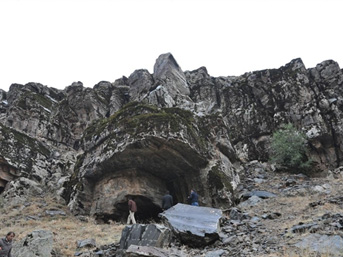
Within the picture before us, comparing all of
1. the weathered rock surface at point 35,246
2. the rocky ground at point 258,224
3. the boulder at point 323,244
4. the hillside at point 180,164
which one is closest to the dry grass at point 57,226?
the rocky ground at point 258,224

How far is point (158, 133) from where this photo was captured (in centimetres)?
1847

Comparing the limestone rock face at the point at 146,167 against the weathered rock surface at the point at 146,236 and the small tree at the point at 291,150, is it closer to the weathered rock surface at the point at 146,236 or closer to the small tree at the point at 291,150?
the weathered rock surface at the point at 146,236

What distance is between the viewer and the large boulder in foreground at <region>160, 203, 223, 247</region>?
1105 cm

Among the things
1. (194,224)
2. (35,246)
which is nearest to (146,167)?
(194,224)

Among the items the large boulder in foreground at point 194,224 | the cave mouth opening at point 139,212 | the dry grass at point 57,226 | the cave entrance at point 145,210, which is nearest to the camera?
the large boulder in foreground at point 194,224

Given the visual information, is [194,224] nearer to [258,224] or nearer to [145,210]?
[258,224]

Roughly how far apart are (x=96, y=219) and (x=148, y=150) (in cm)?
560

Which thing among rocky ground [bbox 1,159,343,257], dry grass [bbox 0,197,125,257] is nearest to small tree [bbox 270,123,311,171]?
rocky ground [bbox 1,159,343,257]

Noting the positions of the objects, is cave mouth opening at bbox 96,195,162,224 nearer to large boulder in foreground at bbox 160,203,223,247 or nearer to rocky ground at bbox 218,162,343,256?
large boulder in foreground at bbox 160,203,223,247

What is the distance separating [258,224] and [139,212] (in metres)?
9.91

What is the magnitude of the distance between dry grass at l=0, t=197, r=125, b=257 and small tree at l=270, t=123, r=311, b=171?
18898 mm

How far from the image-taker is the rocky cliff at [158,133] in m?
19.2

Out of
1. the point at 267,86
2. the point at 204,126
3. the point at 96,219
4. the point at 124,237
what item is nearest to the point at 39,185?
the point at 96,219

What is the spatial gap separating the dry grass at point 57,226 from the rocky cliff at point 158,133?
1.29 m
